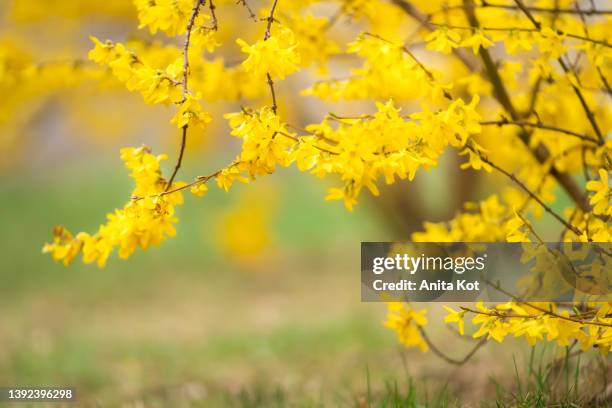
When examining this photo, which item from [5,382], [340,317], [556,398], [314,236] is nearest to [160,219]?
[556,398]

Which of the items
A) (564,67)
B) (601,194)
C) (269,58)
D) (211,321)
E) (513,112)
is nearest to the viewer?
(269,58)

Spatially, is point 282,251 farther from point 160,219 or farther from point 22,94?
point 160,219

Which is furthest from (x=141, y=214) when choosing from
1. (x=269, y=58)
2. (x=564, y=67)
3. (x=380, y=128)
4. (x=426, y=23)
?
(x=564, y=67)

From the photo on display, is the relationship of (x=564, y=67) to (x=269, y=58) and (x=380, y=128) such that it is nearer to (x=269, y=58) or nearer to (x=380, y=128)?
(x=380, y=128)

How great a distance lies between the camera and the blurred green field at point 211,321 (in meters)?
3.27

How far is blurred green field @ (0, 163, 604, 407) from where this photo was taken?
Result: 327 centimetres

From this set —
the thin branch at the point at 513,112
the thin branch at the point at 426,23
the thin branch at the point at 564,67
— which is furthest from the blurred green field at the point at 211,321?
the thin branch at the point at 426,23

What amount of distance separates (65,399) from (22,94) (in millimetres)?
1430

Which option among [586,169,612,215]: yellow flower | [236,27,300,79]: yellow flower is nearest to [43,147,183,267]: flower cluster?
[236,27,300,79]: yellow flower

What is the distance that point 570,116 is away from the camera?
2.85 metres

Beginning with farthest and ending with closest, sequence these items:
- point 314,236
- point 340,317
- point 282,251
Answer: point 314,236, point 282,251, point 340,317

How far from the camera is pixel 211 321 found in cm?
677

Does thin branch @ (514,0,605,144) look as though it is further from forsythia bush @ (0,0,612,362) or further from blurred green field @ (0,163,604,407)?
blurred green field @ (0,163,604,407)

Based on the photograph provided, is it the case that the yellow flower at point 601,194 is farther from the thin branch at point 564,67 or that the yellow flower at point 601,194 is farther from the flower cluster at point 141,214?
the flower cluster at point 141,214
